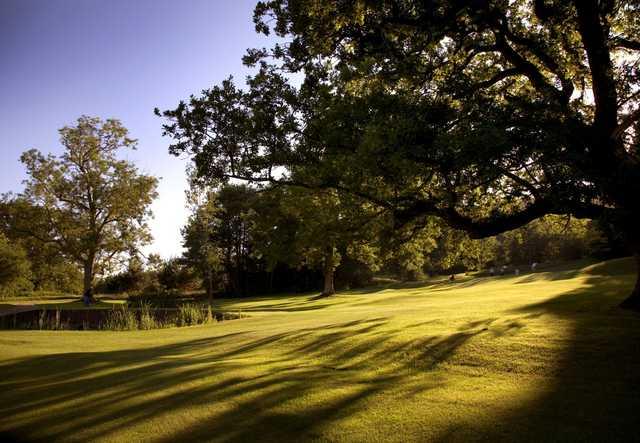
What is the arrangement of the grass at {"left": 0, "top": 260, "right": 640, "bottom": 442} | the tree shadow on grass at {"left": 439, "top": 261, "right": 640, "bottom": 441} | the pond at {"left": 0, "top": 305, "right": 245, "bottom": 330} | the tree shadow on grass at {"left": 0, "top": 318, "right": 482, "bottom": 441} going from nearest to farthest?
the tree shadow on grass at {"left": 439, "top": 261, "right": 640, "bottom": 441}
the grass at {"left": 0, "top": 260, "right": 640, "bottom": 442}
the tree shadow on grass at {"left": 0, "top": 318, "right": 482, "bottom": 441}
the pond at {"left": 0, "top": 305, "right": 245, "bottom": 330}

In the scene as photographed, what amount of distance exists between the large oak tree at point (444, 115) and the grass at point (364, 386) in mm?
2536

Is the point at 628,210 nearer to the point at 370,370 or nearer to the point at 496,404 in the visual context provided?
the point at 496,404

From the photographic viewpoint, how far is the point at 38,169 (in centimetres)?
4291

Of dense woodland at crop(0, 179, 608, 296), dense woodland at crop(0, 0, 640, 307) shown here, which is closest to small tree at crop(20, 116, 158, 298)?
dense woodland at crop(0, 179, 608, 296)

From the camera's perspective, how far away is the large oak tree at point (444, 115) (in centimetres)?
838

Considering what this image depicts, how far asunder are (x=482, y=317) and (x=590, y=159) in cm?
627

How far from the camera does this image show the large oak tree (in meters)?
8.38

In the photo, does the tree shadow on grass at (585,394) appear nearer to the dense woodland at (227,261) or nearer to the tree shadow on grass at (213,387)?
the tree shadow on grass at (213,387)

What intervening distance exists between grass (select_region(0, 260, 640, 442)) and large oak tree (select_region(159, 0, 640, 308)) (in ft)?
8.32

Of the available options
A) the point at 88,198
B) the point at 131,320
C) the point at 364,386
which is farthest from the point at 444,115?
the point at 88,198

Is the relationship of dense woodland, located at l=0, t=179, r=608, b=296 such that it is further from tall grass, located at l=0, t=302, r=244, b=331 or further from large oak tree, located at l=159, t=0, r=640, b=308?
large oak tree, located at l=159, t=0, r=640, b=308

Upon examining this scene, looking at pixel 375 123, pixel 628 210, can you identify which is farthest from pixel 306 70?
pixel 628 210

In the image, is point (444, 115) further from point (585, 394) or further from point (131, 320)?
point (131, 320)

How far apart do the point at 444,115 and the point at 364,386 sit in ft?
18.5
